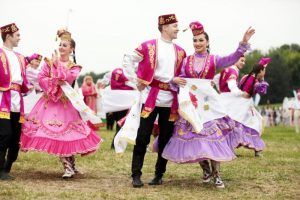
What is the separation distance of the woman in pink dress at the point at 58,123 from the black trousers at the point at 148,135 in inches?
34.1

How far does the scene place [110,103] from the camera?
13023mm

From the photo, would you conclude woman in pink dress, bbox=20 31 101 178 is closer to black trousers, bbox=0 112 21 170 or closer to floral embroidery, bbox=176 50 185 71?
black trousers, bbox=0 112 21 170

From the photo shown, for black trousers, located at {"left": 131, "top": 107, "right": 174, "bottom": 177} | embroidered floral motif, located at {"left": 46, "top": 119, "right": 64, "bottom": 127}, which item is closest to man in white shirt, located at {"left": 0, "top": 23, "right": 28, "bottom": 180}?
embroidered floral motif, located at {"left": 46, "top": 119, "right": 64, "bottom": 127}

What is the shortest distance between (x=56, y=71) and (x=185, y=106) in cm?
200

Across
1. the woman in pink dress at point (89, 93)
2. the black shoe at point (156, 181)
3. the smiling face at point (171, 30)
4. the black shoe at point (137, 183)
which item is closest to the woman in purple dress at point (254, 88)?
the smiling face at point (171, 30)

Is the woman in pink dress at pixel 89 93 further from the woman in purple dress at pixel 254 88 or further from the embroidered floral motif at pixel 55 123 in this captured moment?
the embroidered floral motif at pixel 55 123

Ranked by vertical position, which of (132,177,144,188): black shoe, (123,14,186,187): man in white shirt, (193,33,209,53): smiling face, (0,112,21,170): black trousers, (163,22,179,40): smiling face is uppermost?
(163,22,179,40): smiling face

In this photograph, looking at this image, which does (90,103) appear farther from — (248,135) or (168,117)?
(168,117)

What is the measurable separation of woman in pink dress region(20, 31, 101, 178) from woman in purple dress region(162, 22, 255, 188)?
1297 mm

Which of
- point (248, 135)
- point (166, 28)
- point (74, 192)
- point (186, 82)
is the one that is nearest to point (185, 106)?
point (186, 82)

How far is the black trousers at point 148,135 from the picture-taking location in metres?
6.98

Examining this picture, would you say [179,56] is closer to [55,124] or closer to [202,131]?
[202,131]

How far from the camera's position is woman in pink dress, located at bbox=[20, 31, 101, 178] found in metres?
7.36

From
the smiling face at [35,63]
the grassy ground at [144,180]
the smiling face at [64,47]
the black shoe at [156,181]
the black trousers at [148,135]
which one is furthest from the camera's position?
the smiling face at [35,63]
